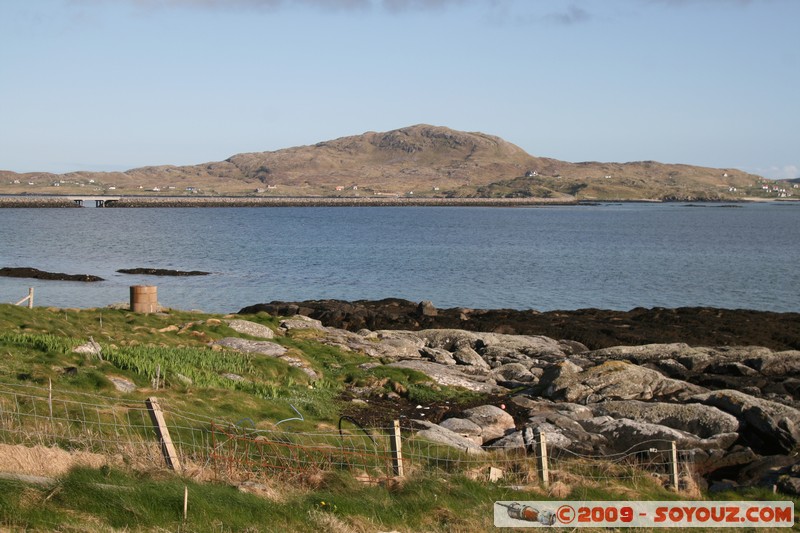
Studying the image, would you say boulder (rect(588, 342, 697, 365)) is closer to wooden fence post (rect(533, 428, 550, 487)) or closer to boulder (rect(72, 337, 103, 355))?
wooden fence post (rect(533, 428, 550, 487))

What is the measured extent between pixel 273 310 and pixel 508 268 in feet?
117

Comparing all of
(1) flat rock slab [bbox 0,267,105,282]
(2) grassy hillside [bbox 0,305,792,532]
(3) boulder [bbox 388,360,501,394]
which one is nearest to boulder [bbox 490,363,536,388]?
(3) boulder [bbox 388,360,501,394]

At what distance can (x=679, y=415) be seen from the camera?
18812 millimetres

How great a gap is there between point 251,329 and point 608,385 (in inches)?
432

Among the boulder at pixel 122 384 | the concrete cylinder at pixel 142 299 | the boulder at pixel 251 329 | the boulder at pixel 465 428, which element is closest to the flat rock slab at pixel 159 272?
the concrete cylinder at pixel 142 299

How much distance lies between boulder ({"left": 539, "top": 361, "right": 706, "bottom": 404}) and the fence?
600 cm

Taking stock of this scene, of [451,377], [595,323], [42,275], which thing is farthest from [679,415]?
[42,275]

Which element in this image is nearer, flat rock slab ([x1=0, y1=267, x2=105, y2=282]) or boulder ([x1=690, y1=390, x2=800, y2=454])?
boulder ([x1=690, y1=390, x2=800, y2=454])

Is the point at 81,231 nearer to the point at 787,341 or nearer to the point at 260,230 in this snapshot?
the point at 260,230

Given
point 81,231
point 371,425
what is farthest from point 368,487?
point 81,231

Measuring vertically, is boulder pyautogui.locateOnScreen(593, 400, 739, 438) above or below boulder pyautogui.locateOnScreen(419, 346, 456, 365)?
above

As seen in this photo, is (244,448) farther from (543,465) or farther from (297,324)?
(297,324)

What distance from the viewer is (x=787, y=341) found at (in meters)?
33.2

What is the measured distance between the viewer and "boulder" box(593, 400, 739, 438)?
1822 centimetres
